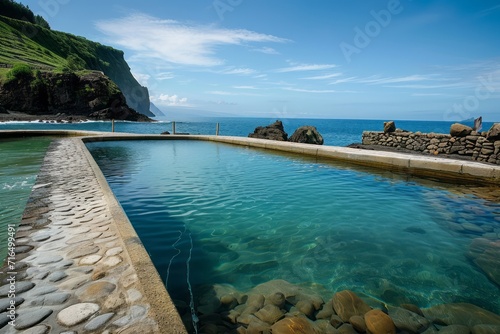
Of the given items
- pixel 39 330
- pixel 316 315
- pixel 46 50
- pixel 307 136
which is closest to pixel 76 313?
pixel 39 330

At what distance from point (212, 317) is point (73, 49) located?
148 metres

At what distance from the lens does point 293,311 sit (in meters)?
3.11

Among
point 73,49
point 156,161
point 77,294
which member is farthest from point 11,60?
point 77,294

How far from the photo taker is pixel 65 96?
71500mm

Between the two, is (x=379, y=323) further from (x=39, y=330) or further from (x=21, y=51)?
(x=21, y=51)

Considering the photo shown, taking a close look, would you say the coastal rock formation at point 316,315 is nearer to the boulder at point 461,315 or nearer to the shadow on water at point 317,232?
the boulder at point 461,315

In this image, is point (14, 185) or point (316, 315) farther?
point (14, 185)

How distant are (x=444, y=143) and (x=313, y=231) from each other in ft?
43.2

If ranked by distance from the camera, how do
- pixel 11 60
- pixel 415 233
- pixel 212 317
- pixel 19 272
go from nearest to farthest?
pixel 19 272 < pixel 212 317 < pixel 415 233 < pixel 11 60

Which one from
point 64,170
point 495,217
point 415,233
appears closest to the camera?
point 415,233

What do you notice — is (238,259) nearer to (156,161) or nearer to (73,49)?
(156,161)

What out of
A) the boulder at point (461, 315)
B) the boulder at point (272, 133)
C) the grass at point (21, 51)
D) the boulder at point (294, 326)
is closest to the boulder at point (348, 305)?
the boulder at point (294, 326)

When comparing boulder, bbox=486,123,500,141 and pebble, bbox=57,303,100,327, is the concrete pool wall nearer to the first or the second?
pebble, bbox=57,303,100,327

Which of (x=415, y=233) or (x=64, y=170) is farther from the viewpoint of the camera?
(x=64, y=170)
